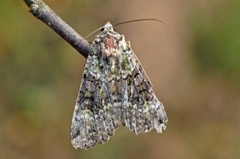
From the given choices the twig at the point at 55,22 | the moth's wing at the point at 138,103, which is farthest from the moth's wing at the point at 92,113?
the twig at the point at 55,22

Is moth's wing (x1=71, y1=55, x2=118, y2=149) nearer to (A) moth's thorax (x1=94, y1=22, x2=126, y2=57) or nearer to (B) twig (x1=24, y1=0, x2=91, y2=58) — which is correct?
(A) moth's thorax (x1=94, y1=22, x2=126, y2=57)

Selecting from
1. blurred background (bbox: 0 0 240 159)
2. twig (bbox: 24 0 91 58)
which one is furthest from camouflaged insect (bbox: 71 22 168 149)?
blurred background (bbox: 0 0 240 159)

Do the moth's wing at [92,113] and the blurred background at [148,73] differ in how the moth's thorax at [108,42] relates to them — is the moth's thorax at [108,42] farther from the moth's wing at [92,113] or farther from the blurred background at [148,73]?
the blurred background at [148,73]

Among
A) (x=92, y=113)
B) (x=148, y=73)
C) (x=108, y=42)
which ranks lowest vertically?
(x=92, y=113)

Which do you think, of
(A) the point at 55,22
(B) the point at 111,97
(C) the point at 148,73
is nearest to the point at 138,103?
(B) the point at 111,97

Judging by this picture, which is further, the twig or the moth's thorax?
the moth's thorax

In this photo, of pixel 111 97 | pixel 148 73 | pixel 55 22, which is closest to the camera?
pixel 55 22

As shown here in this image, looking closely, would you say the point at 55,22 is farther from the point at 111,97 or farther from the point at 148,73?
the point at 148,73
